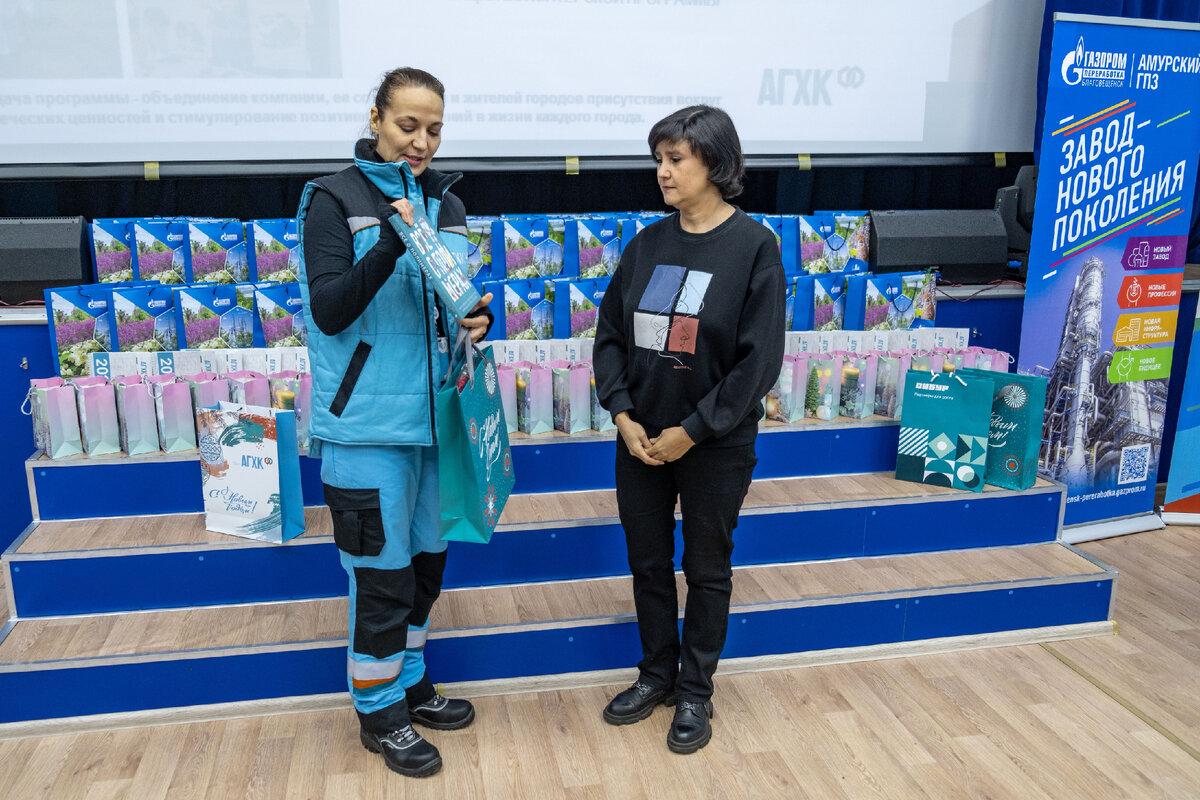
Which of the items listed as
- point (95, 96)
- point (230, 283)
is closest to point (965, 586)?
point (230, 283)

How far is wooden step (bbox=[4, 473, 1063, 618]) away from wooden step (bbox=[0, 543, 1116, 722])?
0.15ft

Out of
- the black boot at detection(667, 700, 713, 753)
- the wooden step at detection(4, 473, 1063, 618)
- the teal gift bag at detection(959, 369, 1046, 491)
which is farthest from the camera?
the teal gift bag at detection(959, 369, 1046, 491)

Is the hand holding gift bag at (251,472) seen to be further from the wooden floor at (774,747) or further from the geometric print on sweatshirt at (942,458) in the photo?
the geometric print on sweatshirt at (942,458)

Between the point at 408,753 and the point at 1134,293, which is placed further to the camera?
the point at 1134,293

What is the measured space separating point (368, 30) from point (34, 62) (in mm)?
1044

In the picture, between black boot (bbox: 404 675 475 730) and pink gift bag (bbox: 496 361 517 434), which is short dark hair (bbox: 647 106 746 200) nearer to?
pink gift bag (bbox: 496 361 517 434)

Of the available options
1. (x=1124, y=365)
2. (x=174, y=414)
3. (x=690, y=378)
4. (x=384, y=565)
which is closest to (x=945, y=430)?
(x=1124, y=365)

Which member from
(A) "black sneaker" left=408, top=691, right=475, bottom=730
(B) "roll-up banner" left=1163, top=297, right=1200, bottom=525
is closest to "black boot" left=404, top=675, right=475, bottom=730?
(A) "black sneaker" left=408, top=691, right=475, bottom=730

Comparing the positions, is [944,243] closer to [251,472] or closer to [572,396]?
[572,396]

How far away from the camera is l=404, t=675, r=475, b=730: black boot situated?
2.07 m

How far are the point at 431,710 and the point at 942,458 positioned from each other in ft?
5.30

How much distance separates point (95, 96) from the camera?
2.95 meters

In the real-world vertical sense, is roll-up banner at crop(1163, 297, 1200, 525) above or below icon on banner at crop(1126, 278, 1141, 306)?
below

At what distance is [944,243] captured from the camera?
11.0ft
